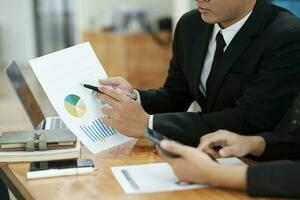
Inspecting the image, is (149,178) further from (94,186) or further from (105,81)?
(105,81)

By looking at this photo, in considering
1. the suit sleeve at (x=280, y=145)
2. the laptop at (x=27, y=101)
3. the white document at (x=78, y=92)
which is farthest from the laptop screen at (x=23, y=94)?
the suit sleeve at (x=280, y=145)

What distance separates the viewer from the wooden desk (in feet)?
3.94

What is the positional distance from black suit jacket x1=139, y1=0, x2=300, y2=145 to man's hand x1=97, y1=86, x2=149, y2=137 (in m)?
0.07

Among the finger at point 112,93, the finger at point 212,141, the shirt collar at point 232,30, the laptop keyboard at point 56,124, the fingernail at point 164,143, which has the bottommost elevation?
the laptop keyboard at point 56,124

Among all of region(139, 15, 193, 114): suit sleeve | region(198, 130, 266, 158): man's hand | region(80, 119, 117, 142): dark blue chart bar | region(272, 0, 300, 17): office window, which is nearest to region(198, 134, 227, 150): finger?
region(198, 130, 266, 158): man's hand

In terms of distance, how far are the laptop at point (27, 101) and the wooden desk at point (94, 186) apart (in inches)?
12.1

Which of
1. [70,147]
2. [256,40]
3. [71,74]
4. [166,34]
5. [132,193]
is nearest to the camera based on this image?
[132,193]

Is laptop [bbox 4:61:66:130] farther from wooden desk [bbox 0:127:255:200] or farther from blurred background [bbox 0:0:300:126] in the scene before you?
blurred background [bbox 0:0:300:126]

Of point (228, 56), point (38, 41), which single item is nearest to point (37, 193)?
point (228, 56)

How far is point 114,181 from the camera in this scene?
1.30m

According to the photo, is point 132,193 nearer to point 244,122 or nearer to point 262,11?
point 244,122

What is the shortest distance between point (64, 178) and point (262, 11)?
903mm

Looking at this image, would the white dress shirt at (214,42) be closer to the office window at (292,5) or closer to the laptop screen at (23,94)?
the laptop screen at (23,94)

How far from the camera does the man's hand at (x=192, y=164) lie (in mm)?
1209
